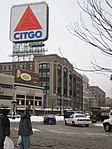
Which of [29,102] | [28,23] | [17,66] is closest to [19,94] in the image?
[29,102]

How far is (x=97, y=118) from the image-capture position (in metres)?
54.9

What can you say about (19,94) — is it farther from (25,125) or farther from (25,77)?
(25,125)

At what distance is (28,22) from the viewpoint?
7.48 metres

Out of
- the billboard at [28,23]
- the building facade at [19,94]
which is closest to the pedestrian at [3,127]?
the billboard at [28,23]

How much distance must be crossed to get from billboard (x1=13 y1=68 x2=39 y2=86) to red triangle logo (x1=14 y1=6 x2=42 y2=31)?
118382 mm

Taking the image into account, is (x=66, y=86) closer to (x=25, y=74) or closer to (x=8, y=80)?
(x=25, y=74)

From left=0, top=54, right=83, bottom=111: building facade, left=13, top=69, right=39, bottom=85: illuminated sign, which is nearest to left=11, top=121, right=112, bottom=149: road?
left=13, top=69, right=39, bottom=85: illuminated sign

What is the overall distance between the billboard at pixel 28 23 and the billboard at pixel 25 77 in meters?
118

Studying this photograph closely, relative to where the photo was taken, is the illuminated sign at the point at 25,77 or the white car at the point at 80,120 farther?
the illuminated sign at the point at 25,77

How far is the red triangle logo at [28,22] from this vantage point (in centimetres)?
736

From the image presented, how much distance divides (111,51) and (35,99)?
124m

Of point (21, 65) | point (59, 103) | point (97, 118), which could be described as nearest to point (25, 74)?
point (59, 103)

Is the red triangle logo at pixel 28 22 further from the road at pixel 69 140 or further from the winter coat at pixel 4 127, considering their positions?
the road at pixel 69 140

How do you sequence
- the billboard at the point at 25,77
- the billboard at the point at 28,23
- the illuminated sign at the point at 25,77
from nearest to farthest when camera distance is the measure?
the billboard at the point at 28,23
the illuminated sign at the point at 25,77
the billboard at the point at 25,77
